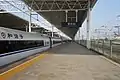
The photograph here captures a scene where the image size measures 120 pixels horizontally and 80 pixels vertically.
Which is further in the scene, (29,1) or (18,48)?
(29,1)

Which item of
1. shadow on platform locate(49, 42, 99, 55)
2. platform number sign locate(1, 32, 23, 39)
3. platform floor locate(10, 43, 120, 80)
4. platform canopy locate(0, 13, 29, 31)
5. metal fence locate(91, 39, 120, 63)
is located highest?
platform canopy locate(0, 13, 29, 31)

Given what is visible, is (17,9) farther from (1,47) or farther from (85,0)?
(1,47)

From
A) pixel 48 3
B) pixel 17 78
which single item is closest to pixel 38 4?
pixel 48 3

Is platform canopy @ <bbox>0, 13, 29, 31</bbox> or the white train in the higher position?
platform canopy @ <bbox>0, 13, 29, 31</bbox>

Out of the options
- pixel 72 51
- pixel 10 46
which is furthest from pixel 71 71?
pixel 72 51

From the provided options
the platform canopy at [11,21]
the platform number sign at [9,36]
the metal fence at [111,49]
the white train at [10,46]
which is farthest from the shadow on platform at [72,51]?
the platform canopy at [11,21]

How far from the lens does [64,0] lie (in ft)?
128

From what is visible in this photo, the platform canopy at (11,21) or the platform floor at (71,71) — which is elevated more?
the platform canopy at (11,21)

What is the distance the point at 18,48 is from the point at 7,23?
161 feet

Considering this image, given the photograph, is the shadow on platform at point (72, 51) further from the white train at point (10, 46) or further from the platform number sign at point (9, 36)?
the platform number sign at point (9, 36)

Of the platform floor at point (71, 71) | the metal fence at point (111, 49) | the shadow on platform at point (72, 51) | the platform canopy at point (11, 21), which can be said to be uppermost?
the platform canopy at point (11, 21)

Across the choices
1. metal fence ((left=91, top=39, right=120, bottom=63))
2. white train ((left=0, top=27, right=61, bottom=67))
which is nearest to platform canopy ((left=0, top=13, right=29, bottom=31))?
metal fence ((left=91, top=39, right=120, bottom=63))

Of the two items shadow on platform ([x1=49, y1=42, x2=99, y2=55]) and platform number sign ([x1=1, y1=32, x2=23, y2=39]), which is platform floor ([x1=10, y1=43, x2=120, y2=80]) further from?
shadow on platform ([x1=49, y1=42, x2=99, y2=55])

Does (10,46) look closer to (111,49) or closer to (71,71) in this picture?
(71,71)
